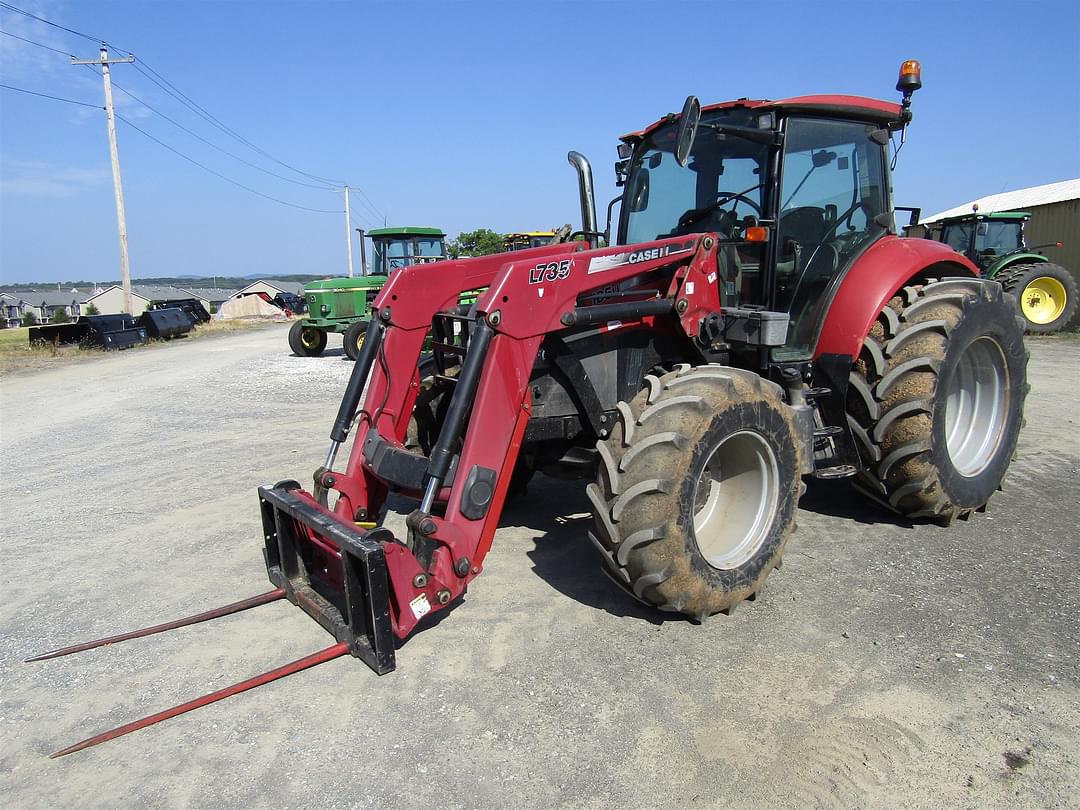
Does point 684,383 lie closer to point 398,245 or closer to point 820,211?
point 820,211

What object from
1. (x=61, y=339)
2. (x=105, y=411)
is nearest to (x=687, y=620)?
(x=105, y=411)

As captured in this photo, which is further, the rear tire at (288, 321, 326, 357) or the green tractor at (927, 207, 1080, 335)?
the rear tire at (288, 321, 326, 357)

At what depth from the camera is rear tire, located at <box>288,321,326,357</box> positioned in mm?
16453

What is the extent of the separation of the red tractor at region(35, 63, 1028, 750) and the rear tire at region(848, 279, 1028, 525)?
2 cm

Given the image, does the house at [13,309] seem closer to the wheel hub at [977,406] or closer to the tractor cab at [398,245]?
the tractor cab at [398,245]

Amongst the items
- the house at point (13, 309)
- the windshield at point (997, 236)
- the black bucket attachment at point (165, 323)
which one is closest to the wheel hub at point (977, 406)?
the windshield at point (997, 236)

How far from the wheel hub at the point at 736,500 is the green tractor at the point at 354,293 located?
38.4 feet

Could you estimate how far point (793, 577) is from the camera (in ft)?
13.0

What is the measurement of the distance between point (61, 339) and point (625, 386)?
729 inches

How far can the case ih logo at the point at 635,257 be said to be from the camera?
360 centimetres

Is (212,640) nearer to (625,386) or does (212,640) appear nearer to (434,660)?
(434,660)

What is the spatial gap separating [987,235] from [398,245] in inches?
509

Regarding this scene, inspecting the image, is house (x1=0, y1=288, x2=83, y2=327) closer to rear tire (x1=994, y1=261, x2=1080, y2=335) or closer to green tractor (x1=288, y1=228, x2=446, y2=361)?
green tractor (x1=288, y1=228, x2=446, y2=361)

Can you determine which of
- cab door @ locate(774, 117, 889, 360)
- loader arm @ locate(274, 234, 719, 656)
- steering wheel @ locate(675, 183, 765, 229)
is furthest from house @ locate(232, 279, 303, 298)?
cab door @ locate(774, 117, 889, 360)
